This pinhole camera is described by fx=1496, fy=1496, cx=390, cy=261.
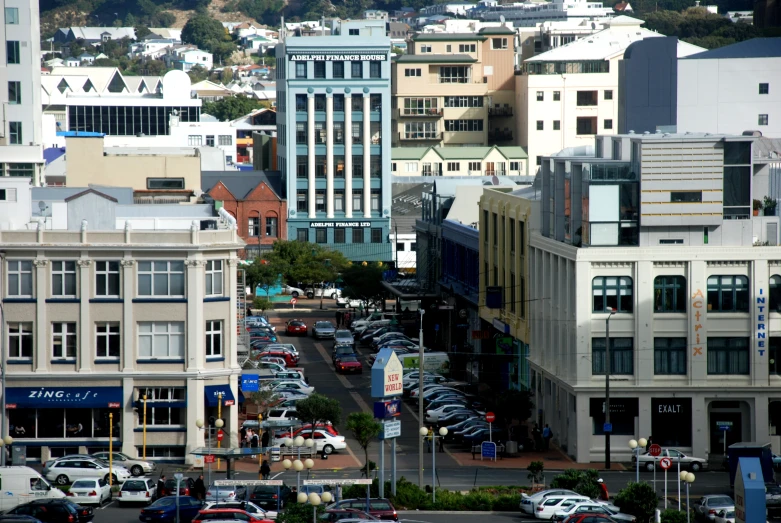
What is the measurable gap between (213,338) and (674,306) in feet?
67.1

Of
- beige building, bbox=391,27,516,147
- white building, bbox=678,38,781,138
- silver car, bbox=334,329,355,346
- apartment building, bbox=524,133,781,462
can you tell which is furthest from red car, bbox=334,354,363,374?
beige building, bbox=391,27,516,147

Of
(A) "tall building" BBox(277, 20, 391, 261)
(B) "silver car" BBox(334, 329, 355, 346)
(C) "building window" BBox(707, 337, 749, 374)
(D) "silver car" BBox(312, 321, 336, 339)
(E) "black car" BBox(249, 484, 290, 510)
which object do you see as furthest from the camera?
(A) "tall building" BBox(277, 20, 391, 261)

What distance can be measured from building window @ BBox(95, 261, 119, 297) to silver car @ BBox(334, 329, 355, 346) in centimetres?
3541

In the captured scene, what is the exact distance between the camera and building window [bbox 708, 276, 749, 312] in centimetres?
6662

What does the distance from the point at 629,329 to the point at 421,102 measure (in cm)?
11823

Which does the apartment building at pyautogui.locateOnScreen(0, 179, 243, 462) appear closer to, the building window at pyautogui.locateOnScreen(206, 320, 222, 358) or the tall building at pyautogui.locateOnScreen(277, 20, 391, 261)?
the building window at pyautogui.locateOnScreen(206, 320, 222, 358)

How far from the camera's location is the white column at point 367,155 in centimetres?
14375

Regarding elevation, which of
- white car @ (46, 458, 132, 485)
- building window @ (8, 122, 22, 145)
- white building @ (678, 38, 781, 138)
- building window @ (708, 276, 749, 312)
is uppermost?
white building @ (678, 38, 781, 138)

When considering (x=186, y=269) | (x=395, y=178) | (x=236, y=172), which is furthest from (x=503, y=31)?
(x=186, y=269)

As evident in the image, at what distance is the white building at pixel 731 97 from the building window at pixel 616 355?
35.2m

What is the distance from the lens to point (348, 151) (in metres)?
144

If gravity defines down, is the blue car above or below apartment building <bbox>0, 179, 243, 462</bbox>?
below

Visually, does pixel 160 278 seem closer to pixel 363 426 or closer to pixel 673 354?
pixel 363 426

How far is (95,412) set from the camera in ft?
207
